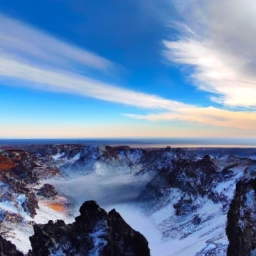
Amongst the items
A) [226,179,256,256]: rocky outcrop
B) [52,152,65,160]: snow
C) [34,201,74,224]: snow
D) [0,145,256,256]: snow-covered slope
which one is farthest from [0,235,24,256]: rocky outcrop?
[52,152,65,160]: snow

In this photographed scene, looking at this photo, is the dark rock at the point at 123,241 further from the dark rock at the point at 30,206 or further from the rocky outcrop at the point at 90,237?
the dark rock at the point at 30,206

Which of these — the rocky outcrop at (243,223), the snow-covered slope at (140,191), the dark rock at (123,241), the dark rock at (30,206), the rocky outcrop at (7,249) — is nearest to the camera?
the rocky outcrop at (243,223)

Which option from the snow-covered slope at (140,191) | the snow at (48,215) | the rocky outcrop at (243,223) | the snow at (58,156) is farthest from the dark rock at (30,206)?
the snow at (58,156)

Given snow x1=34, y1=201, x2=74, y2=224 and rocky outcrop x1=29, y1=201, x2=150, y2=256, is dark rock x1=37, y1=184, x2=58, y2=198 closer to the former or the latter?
snow x1=34, y1=201, x2=74, y2=224

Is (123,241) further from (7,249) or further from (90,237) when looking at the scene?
(7,249)

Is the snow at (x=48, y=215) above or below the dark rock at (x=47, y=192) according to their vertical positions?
below

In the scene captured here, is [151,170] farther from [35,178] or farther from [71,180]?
[35,178]

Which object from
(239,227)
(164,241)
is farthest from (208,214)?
(239,227)
